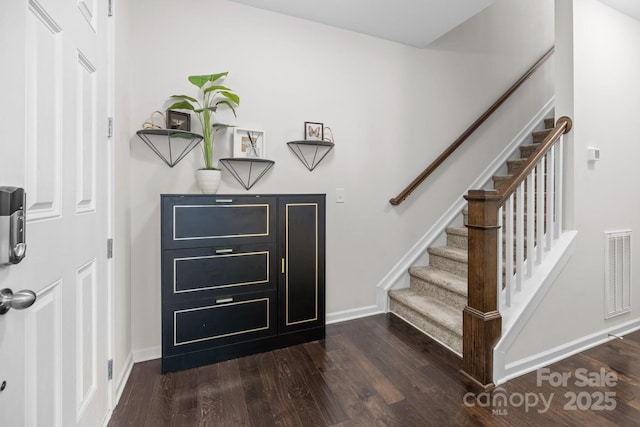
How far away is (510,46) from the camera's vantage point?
3443 millimetres

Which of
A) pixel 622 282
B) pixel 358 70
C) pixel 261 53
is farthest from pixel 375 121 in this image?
pixel 622 282

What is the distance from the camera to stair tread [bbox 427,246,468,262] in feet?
8.64

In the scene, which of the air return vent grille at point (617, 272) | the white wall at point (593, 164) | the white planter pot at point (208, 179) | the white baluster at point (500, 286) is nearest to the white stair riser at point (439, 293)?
the white baluster at point (500, 286)

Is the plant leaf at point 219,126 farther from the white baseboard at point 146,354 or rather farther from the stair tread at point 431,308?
the stair tread at point 431,308

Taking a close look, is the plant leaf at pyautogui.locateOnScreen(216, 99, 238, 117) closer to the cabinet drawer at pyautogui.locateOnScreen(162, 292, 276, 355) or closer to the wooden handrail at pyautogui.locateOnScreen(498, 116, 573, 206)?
the cabinet drawer at pyautogui.locateOnScreen(162, 292, 276, 355)

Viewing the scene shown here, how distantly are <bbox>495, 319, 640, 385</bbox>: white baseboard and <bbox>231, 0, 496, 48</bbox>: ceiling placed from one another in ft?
8.27

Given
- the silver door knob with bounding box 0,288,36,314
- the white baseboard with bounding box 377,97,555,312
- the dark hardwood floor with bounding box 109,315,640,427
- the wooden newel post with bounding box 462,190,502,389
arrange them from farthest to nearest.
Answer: the white baseboard with bounding box 377,97,555,312 → the wooden newel post with bounding box 462,190,502,389 → the dark hardwood floor with bounding box 109,315,640,427 → the silver door knob with bounding box 0,288,36,314

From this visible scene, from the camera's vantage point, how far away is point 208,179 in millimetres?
2059

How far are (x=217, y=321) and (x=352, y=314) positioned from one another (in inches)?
49.1

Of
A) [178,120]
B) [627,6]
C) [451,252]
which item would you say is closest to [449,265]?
[451,252]

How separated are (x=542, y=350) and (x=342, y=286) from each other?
148 cm

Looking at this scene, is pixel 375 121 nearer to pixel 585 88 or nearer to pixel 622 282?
pixel 585 88

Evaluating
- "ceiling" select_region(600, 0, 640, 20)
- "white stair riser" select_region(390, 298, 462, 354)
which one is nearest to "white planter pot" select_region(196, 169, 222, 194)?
"white stair riser" select_region(390, 298, 462, 354)

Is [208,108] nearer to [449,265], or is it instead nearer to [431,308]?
[431,308]
